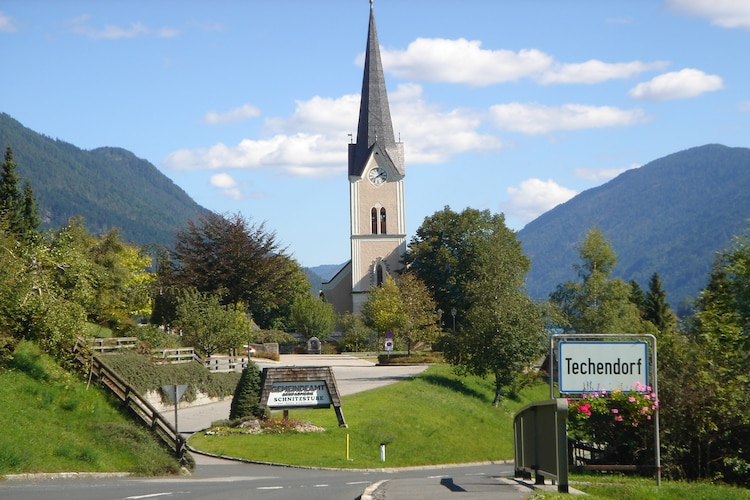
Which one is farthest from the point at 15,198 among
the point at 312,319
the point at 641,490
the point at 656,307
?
the point at 656,307

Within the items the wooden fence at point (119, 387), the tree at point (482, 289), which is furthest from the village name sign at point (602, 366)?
the tree at point (482, 289)

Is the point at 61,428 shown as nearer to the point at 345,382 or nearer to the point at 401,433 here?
the point at 401,433

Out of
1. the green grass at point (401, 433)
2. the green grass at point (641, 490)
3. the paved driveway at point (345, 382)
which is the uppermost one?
the green grass at point (641, 490)

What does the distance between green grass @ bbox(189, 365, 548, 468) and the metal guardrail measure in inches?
582

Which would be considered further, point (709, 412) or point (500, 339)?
point (500, 339)

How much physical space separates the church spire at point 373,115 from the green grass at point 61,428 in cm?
7473

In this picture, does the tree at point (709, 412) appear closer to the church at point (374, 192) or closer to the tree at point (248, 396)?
the tree at point (248, 396)

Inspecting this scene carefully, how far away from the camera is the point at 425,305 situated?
78.5 metres

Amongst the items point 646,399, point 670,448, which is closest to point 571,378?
point 646,399

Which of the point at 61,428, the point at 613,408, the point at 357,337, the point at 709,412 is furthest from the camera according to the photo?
the point at 357,337

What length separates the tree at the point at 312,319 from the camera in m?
92.1

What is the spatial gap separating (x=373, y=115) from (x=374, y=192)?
25.4 feet

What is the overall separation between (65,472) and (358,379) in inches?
1315

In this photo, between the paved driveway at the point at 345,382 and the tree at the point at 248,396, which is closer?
the tree at the point at 248,396
